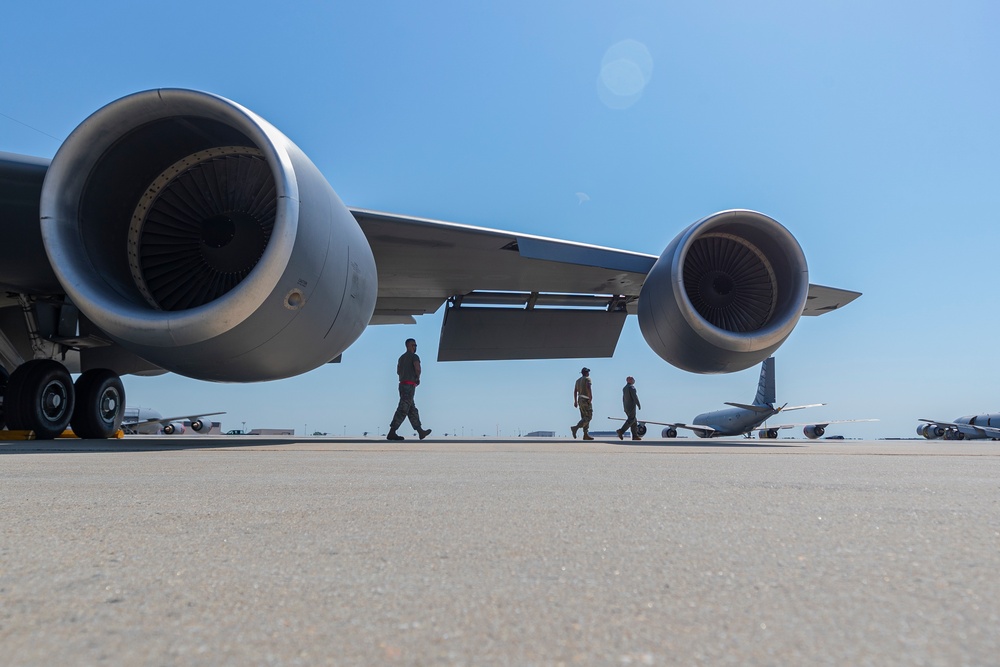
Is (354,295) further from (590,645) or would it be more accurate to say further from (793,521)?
(590,645)

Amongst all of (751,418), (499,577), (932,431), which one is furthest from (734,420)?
(499,577)

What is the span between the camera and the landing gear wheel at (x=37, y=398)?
6004 mm

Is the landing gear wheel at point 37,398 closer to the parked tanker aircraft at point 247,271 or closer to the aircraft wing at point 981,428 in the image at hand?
the parked tanker aircraft at point 247,271

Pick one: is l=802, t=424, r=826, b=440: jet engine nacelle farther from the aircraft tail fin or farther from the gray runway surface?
the gray runway surface

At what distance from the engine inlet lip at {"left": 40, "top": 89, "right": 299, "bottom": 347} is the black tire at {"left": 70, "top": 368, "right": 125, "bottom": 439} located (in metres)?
2.34

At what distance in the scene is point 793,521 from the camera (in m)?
1.50

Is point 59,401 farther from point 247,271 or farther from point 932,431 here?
point 932,431

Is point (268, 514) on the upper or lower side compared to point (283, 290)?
lower

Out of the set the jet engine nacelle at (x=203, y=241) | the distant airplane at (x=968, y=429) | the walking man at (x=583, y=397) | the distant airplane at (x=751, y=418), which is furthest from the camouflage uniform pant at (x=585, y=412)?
the distant airplane at (x=968, y=429)

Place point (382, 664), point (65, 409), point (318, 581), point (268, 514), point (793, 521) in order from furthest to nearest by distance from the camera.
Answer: point (65, 409) → point (268, 514) → point (793, 521) → point (318, 581) → point (382, 664)

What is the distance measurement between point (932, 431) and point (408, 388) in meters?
31.4

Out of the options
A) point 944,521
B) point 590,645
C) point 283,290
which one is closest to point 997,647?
Result: point 590,645

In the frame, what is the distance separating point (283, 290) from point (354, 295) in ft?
2.45

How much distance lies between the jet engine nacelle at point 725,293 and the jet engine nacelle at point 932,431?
2906 centimetres
